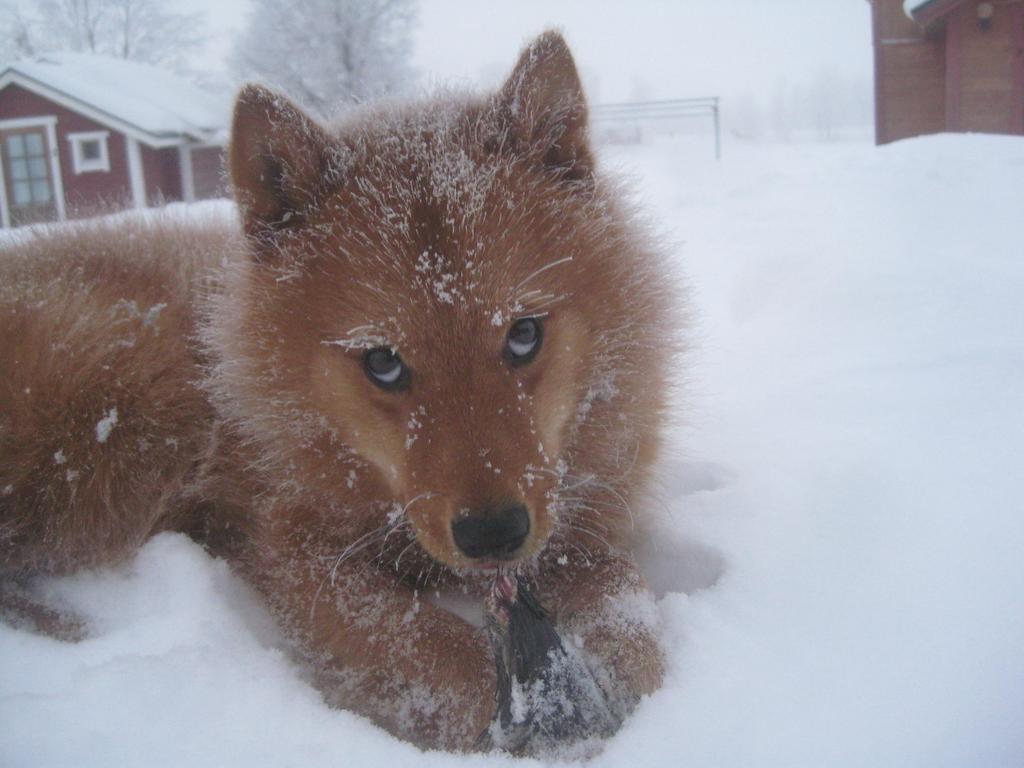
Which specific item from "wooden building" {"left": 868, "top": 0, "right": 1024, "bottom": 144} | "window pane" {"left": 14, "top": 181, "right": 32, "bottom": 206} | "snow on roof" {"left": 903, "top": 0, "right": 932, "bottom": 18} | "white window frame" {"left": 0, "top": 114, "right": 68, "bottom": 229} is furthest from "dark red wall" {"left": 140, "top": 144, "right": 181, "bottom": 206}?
"wooden building" {"left": 868, "top": 0, "right": 1024, "bottom": 144}

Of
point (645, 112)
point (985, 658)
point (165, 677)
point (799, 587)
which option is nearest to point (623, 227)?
point (799, 587)

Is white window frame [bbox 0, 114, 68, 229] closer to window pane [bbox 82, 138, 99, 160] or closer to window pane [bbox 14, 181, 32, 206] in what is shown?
window pane [bbox 82, 138, 99, 160]

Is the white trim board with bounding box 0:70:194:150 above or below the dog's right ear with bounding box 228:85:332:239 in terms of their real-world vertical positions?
above

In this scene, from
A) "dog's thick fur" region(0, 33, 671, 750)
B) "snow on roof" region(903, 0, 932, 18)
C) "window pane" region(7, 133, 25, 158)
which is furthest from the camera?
"window pane" region(7, 133, 25, 158)

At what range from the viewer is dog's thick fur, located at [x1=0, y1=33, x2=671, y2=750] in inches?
60.4

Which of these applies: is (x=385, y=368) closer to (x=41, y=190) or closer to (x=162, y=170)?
(x=41, y=190)

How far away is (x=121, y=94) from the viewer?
1429cm

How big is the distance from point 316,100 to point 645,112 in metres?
7.07

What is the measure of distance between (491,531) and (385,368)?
498 mm

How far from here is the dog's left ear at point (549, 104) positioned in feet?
6.01

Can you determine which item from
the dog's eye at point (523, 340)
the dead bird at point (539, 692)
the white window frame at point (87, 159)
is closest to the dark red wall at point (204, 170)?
the white window frame at point (87, 159)

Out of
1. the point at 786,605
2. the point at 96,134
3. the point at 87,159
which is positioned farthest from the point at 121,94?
the point at 786,605

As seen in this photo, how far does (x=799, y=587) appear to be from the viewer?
5.40 ft

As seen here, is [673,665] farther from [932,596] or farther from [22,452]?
[22,452]
